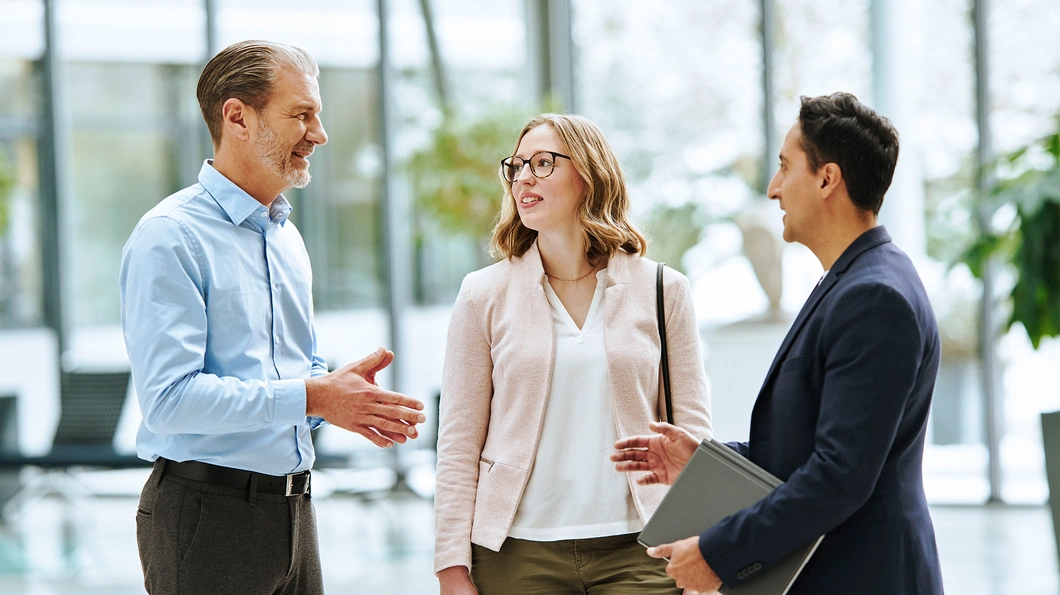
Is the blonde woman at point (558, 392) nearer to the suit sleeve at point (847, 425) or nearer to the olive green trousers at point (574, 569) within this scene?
the olive green trousers at point (574, 569)

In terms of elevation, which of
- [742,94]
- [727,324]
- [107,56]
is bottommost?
[727,324]

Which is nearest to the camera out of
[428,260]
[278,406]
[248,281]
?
[278,406]

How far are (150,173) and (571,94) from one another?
3.45 meters

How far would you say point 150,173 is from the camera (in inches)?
328

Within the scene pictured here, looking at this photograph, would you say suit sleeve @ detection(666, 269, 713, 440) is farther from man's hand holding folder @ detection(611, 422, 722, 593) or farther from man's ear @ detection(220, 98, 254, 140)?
man's ear @ detection(220, 98, 254, 140)

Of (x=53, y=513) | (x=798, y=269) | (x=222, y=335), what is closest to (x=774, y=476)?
(x=222, y=335)

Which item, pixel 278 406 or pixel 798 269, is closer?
pixel 278 406

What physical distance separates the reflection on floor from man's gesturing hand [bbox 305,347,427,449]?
140 inches

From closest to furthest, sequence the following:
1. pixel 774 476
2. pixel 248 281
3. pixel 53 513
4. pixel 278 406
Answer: pixel 774 476 → pixel 278 406 → pixel 248 281 → pixel 53 513

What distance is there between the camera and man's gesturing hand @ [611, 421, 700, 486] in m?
2.04

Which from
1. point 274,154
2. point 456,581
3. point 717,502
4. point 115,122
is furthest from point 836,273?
point 115,122

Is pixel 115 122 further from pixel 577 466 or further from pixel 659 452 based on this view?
pixel 659 452

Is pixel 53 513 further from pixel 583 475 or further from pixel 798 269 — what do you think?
pixel 583 475

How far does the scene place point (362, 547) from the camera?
639 centimetres
